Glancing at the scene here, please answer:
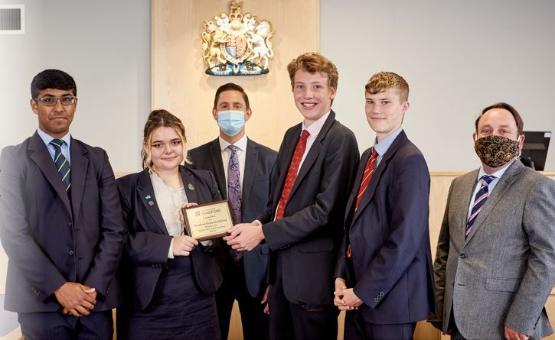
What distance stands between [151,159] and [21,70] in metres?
2.67

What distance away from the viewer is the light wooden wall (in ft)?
14.8

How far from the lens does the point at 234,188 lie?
3.08 metres

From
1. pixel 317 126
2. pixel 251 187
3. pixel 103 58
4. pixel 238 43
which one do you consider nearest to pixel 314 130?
pixel 317 126

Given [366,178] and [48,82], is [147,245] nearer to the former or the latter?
[48,82]

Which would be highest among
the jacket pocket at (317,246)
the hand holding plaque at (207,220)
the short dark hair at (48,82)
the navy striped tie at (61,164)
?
the short dark hair at (48,82)

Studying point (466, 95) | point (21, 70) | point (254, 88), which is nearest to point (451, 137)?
point (466, 95)

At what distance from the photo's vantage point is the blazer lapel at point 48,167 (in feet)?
6.98

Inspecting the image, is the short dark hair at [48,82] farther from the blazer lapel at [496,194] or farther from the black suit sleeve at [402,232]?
the blazer lapel at [496,194]

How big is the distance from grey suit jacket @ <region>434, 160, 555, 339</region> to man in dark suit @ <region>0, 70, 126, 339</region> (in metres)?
1.40

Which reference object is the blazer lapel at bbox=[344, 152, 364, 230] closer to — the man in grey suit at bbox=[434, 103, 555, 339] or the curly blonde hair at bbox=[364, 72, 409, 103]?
the curly blonde hair at bbox=[364, 72, 409, 103]

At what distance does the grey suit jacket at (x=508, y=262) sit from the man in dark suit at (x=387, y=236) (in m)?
0.23

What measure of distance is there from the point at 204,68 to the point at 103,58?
0.86 meters

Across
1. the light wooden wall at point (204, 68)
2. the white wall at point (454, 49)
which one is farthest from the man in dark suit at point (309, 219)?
the white wall at point (454, 49)

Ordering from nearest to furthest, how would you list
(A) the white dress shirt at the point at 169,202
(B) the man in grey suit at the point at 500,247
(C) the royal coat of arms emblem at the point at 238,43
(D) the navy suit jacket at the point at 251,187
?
(B) the man in grey suit at the point at 500,247, (A) the white dress shirt at the point at 169,202, (D) the navy suit jacket at the point at 251,187, (C) the royal coat of arms emblem at the point at 238,43
